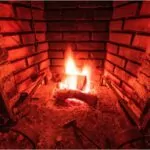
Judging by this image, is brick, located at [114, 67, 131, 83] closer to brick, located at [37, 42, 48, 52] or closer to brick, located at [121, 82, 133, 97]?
brick, located at [121, 82, 133, 97]

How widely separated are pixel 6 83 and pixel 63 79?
4.71 ft

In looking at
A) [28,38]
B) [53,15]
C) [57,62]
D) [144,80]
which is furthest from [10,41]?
[144,80]

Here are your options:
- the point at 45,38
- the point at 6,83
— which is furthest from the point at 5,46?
the point at 45,38

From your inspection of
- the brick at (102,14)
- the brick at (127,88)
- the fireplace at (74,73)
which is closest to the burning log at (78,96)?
the fireplace at (74,73)

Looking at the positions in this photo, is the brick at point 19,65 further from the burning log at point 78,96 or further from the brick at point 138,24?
the brick at point 138,24

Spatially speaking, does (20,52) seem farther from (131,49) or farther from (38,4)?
(131,49)

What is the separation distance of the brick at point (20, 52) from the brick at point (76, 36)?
846 millimetres

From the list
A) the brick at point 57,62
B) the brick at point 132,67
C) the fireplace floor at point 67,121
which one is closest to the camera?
the fireplace floor at point 67,121

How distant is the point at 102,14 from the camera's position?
2.87 metres

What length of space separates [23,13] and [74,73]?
5.63 ft

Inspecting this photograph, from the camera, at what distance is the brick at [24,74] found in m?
2.52

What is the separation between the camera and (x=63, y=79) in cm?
329

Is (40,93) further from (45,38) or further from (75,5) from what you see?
(75,5)

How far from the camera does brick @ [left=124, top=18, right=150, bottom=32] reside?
6.38 feet
